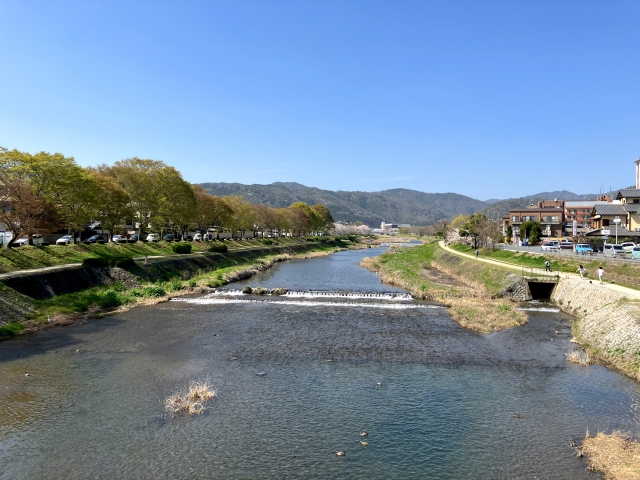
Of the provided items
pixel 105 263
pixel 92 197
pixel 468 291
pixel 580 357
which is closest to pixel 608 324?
pixel 580 357

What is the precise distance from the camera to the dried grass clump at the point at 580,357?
22.0 metres

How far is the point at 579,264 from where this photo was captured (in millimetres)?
45188

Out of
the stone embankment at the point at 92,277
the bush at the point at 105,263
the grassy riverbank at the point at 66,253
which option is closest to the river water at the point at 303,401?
the stone embankment at the point at 92,277

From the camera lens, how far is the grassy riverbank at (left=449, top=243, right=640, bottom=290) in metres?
35.8

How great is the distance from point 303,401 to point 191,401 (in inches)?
176

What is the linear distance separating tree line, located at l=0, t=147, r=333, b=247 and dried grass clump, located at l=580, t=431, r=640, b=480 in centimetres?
4539

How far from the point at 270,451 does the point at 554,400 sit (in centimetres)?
1201

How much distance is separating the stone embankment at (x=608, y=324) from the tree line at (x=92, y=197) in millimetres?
46579

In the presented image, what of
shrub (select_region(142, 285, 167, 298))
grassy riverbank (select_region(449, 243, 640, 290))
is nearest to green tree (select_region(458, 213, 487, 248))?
grassy riverbank (select_region(449, 243, 640, 290))

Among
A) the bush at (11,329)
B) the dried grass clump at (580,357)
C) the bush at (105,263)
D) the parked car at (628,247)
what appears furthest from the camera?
the parked car at (628,247)

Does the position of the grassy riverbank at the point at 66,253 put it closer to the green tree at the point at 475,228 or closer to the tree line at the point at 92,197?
the tree line at the point at 92,197

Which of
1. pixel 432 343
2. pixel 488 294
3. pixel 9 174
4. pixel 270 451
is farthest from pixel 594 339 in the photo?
pixel 9 174

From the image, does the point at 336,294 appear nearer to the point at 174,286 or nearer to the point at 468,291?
the point at 468,291

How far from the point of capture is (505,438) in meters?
14.5
